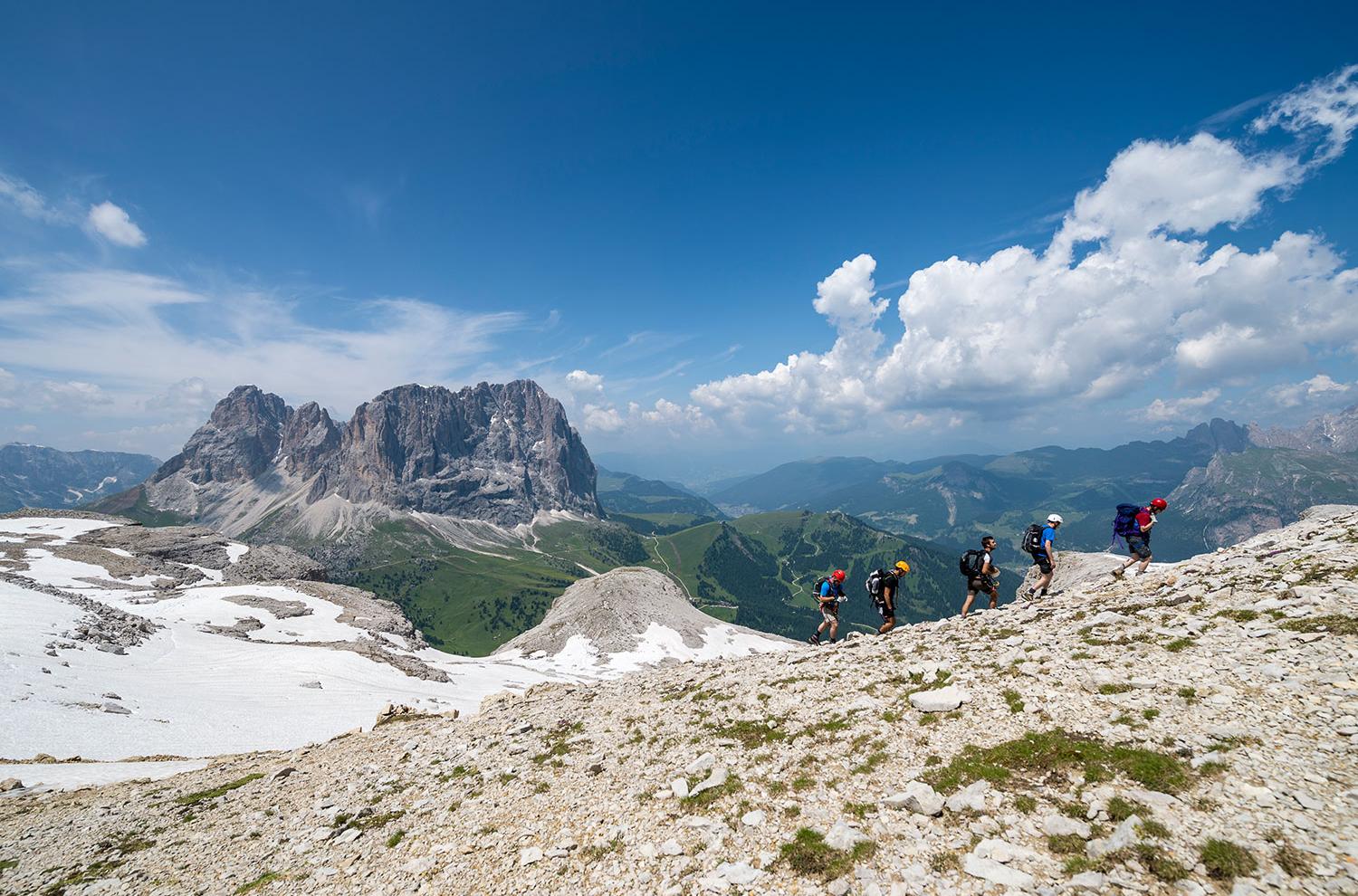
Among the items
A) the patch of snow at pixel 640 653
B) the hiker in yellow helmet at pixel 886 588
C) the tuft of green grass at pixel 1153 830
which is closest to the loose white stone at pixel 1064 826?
the tuft of green grass at pixel 1153 830

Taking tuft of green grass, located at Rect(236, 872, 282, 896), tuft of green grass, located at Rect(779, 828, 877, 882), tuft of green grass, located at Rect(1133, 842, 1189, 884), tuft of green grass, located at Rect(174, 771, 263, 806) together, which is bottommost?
tuft of green grass, located at Rect(174, 771, 263, 806)

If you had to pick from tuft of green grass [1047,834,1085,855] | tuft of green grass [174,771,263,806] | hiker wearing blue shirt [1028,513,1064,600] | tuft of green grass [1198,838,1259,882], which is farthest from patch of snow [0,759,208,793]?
hiker wearing blue shirt [1028,513,1064,600]

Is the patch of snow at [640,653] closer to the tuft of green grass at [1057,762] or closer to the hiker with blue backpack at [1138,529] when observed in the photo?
the hiker with blue backpack at [1138,529]

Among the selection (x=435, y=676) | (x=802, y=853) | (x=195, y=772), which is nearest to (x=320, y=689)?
(x=435, y=676)

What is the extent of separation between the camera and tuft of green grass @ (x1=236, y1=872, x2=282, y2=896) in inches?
521

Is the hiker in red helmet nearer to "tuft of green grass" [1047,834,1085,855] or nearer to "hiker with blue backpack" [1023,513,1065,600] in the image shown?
"hiker with blue backpack" [1023,513,1065,600]

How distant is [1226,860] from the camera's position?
7898 mm

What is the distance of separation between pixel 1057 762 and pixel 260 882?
19.5 m

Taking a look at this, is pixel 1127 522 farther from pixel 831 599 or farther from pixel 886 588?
pixel 831 599

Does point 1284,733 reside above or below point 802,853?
above

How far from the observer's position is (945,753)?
1283cm

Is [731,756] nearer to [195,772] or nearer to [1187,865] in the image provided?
[1187,865]

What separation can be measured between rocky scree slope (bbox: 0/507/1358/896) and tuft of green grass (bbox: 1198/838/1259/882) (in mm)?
37

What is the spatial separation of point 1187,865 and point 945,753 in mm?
5101
